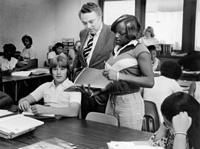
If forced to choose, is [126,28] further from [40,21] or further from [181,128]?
[40,21]

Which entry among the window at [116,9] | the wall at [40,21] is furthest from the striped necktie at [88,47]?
the wall at [40,21]

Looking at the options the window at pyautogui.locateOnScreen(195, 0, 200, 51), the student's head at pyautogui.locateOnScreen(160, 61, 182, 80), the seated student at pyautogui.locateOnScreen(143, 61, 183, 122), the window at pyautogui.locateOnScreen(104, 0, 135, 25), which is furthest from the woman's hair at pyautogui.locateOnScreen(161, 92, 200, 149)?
the window at pyautogui.locateOnScreen(104, 0, 135, 25)

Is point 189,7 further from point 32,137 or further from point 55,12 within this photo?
point 32,137

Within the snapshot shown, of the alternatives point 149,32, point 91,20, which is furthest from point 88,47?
point 149,32

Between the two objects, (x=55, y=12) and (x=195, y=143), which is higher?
(x=55, y=12)

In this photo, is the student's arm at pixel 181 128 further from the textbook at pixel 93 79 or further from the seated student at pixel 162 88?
the seated student at pixel 162 88

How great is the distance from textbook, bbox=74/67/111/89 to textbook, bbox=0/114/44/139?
1.28 ft

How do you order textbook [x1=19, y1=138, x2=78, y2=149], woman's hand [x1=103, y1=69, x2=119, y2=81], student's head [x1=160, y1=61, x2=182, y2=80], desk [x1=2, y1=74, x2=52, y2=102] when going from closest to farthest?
textbook [x1=19, y1=138, x2=78, y2=149] < woman's hand [x1=103, y1=69, x2=119, y2=81] < student's head [x1=160, y1=61, x2=182, y2=80] < desk [x1=2, y1=74, x2=52, y2=102]

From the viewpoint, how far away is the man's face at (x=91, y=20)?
2.27 meters

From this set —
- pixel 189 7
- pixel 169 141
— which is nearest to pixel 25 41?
pixel 189 7

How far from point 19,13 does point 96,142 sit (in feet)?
21.6

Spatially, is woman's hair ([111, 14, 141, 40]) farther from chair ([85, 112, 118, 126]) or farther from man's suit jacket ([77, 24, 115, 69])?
chair ([85, 112, 118, 126])

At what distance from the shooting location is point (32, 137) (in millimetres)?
1931

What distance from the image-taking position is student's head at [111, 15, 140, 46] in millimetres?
2105
